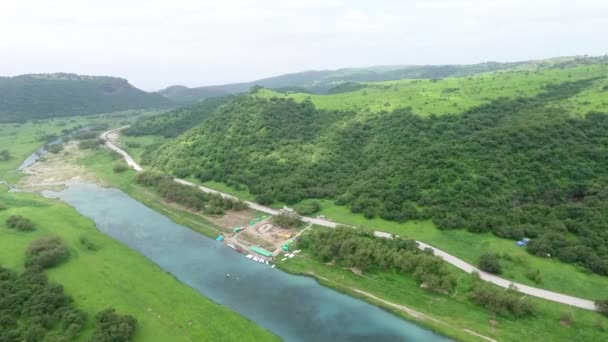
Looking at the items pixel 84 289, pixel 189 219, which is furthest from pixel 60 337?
pixel 189 219

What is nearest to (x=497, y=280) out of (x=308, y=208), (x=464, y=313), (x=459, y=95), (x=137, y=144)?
(x=464, y=313)

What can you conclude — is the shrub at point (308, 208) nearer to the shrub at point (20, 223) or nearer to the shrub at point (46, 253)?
the shrub at point (46, 253)

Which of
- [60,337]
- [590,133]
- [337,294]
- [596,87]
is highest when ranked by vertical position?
[596,87]

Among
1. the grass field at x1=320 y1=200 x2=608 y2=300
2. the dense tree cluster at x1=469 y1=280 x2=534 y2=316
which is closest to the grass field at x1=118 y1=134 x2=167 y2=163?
the grass field at x1=320 y1=200 x2=608 y2=300

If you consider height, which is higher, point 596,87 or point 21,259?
point 596,87

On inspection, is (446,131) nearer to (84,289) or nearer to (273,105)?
(273,105)

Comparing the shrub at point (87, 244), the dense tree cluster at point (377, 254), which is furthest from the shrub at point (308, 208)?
the shrub at point (87, 244)
